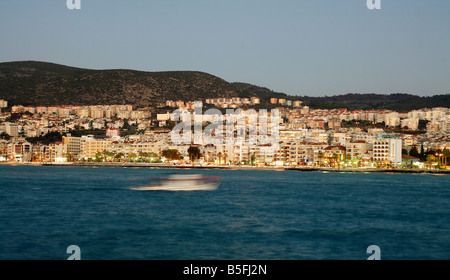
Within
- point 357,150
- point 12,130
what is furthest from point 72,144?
point 357,150

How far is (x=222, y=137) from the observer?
8544 cm

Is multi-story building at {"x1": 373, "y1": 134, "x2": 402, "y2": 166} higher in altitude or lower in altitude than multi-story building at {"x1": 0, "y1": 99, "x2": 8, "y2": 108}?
lower

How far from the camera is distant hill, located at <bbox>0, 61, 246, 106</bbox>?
127m

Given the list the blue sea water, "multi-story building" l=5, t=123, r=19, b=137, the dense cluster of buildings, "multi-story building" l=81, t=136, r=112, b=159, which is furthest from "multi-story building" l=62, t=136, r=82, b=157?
the blue sea water

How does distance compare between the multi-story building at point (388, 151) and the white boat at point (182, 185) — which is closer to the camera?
the white boat at point (182, 185)

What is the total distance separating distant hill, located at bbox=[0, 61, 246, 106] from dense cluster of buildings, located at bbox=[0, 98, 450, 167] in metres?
4.66

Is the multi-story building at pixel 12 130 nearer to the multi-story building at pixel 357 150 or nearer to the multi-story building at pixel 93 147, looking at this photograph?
the multi-story building at pixel 93 147

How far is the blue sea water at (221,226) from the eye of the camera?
13.2 m

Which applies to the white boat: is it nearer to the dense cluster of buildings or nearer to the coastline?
the coastline

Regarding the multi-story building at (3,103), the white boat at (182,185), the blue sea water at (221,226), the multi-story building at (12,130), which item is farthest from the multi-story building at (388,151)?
the multi-story building at (3,103)

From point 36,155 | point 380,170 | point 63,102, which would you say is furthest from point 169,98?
point 380,170

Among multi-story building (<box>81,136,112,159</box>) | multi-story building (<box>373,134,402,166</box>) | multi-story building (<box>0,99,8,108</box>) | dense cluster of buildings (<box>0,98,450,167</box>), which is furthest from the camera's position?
multi-story building (<box>0,99,8,108</box>)

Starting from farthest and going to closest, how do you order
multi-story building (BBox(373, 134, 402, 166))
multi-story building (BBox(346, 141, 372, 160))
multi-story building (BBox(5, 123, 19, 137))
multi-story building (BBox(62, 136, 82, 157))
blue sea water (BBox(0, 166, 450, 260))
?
multi-story building (BBox(5, 123, 19, 137)) → multi-story building (BBox(62, 136, 82, 157)) → multi-story building (BBox(346, 141, 372, 160)) → multi-story building (BBox(373, 134, 402, 166)) → blue sea water (BBox(0, 166, 450, 260))

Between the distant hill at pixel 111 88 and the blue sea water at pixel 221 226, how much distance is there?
10129 centimetres
